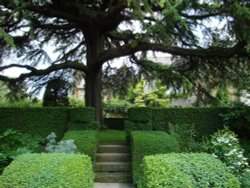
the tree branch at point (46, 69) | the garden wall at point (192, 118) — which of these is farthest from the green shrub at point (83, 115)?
the tree branch at point (46, 69)

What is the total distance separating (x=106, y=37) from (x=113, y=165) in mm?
8115

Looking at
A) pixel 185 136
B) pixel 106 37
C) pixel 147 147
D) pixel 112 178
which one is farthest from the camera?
pixel 106 37

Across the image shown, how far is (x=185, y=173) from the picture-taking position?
15.0 feet

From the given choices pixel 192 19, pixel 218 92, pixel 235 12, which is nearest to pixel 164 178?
pixel 235 12

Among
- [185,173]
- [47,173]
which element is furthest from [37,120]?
[185,173]

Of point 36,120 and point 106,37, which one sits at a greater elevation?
point 106,37

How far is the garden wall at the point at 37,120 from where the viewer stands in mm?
12320

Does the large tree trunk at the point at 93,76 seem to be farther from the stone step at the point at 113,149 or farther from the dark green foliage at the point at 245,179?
the dark green foliage at the point at 245,179

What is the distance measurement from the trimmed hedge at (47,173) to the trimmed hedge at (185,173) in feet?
2.80

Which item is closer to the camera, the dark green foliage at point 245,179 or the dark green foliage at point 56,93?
the dark green foliage at point 245,179

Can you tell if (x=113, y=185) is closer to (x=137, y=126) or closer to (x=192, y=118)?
(x=137, y=126)

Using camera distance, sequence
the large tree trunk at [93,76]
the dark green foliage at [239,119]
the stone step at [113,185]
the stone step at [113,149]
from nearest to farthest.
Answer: the stone step at [113,185] → the stone step at [113,149] → the dark green foliage at [239,119] → the large tree trunk at [93,76]

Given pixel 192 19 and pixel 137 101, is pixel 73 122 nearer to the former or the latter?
pixel 192 19

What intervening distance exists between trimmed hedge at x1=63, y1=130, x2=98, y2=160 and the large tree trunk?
167 inches
